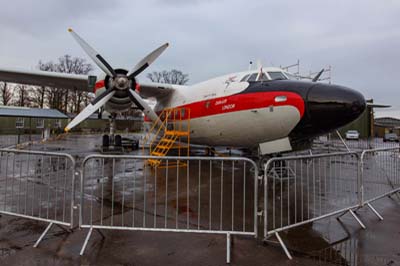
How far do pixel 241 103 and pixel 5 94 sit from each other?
5371cm

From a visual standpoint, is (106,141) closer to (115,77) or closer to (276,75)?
(115,77)

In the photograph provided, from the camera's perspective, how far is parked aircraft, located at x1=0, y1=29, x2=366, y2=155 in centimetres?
646

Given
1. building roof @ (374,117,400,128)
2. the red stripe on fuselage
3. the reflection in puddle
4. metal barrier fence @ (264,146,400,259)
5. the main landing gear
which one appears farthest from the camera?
building roof @ (374,117,400,128)

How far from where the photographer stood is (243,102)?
8.33m

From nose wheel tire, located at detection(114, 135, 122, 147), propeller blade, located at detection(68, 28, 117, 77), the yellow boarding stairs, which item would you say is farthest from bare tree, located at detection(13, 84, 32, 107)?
the yellow boarding stairs

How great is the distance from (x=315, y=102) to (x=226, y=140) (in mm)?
3855

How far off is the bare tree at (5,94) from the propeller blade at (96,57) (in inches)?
1852

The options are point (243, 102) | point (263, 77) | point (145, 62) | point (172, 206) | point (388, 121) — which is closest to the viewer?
point (172, 206)

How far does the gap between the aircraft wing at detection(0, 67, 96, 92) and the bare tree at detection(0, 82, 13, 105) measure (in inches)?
1657

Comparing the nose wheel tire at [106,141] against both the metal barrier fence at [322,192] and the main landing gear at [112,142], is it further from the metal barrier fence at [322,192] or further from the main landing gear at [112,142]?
the metal barrier fence at [322,192]

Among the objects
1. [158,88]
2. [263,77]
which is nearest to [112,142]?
[158,88]

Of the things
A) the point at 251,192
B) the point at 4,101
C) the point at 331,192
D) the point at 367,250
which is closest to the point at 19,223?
the point at 251,192

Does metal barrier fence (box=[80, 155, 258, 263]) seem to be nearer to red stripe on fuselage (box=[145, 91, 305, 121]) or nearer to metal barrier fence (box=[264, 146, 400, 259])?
metal barrier fence (box=[264, 146, 400, 259])

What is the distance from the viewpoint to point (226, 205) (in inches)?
211
